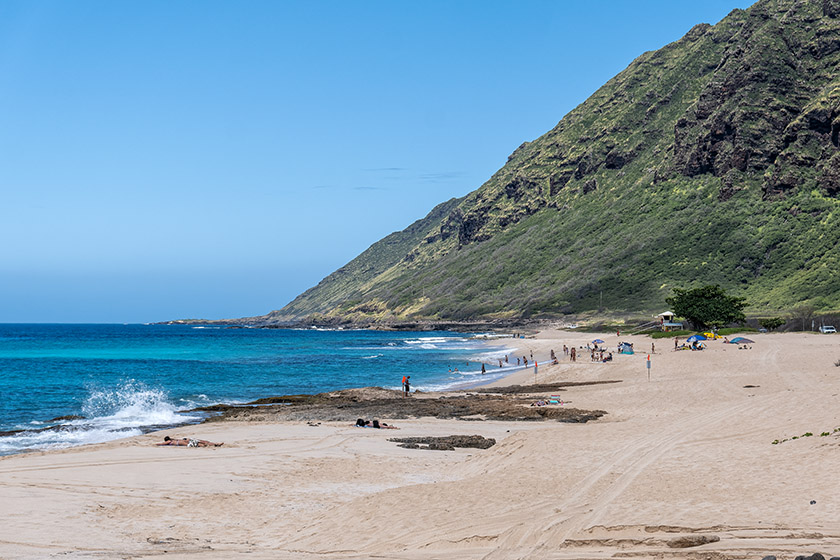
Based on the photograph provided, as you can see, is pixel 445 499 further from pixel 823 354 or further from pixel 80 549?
pixel 823 354

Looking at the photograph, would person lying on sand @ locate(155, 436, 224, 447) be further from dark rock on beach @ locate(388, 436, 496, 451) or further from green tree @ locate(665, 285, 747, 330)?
green tree @ locate(665, 285, 747, 330)

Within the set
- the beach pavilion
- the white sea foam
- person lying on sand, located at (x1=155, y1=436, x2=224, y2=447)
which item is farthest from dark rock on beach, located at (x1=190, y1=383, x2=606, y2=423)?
the beach pavilion

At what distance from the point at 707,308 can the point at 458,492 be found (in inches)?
3080

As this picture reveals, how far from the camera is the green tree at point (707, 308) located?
85.4m

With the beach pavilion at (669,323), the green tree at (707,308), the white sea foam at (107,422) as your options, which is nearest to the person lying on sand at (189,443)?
the white sea foam at (107,422)

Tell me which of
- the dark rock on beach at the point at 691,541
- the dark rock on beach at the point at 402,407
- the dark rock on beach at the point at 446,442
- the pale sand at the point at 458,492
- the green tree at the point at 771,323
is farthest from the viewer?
the green tree at the point at 771,323

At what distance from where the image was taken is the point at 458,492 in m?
15.2

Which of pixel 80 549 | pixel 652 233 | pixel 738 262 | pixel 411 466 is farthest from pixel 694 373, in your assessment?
pixel 652 233

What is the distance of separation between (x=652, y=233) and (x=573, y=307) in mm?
23796

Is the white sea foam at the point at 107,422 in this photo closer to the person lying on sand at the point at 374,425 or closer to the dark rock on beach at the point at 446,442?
the person lying on sand at the point at 374,425

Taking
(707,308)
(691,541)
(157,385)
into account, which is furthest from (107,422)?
(707,308)

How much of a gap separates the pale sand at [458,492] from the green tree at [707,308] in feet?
205

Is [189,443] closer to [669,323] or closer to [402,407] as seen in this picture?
[402,407]

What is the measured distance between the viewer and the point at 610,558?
10.2m
